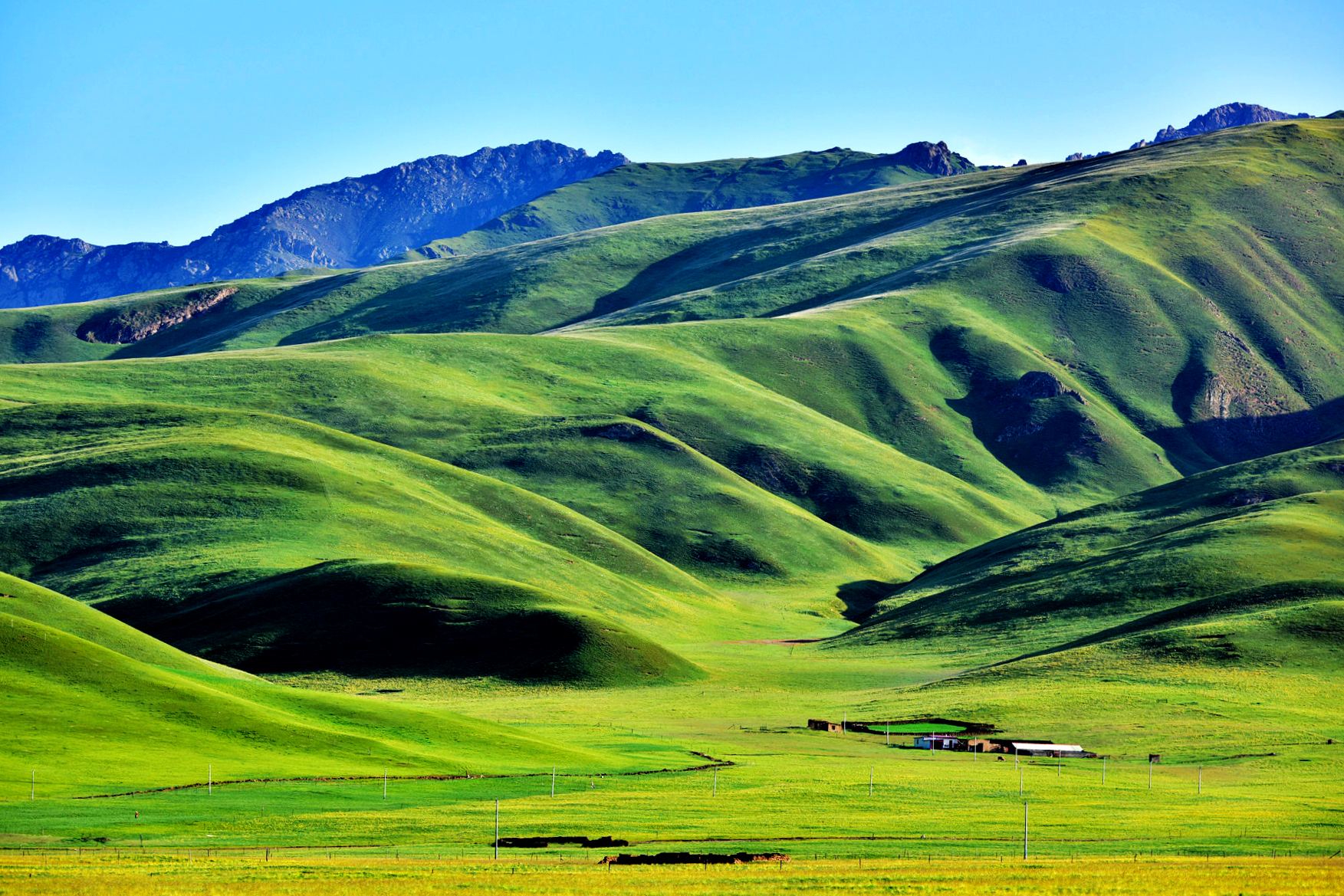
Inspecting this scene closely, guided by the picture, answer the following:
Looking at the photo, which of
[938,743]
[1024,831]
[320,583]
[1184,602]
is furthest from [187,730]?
[1184,602]

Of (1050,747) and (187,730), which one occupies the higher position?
(187,730)

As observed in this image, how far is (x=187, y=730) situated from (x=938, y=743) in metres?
54.0

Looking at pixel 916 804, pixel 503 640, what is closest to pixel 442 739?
pixel 916 804

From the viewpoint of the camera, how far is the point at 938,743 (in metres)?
110

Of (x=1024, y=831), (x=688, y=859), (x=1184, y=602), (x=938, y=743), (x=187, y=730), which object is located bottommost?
(x=938, y=743)

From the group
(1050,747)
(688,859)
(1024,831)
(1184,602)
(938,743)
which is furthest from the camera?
(1184,602)

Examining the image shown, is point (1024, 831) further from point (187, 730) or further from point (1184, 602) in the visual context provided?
point (1184, 602)

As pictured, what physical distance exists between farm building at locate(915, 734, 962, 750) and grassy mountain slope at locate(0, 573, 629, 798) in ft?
85.3

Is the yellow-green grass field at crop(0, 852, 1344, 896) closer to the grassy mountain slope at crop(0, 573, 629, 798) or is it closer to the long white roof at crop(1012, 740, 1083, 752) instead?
the grassy mountain slope at crop(0, 573, 629, 798)

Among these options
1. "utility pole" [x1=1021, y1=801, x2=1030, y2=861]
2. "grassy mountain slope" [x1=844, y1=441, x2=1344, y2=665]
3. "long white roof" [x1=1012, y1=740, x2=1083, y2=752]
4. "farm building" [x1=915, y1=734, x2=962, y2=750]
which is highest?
"grassy mountain slope" [x1=844, y1=441, x2=1344, y2=665]

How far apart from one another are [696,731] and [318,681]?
46.7 metres

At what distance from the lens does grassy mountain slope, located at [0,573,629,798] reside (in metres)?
77.5

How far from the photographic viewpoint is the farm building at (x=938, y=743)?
109938 mm

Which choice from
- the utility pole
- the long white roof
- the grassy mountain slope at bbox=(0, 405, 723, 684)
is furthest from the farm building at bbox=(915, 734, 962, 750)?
the grassy mountain slope at bbox=(0, 405, 723, 684)
